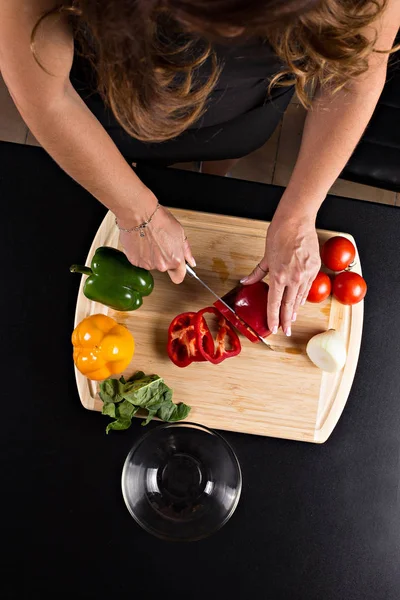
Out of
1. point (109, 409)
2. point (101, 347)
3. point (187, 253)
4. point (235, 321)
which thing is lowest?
point (109, 409)

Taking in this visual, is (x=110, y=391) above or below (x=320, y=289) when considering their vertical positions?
below

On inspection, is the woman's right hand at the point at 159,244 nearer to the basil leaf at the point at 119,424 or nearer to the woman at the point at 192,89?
the woman at the point at 192,89

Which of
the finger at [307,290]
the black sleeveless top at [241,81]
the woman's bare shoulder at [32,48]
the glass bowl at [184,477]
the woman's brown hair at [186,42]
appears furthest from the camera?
the finger at [307,290]

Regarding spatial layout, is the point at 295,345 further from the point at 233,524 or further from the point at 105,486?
the point at 105,486

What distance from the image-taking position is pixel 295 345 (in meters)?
1.21

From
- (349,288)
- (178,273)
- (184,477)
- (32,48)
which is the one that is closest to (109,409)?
(184,477)

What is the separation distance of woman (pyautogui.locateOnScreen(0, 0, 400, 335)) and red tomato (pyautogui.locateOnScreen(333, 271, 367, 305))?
0.23ft

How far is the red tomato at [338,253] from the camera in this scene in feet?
3.89

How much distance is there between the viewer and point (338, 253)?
3.89 ft

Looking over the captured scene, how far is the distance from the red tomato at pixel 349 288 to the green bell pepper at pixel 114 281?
0.40m

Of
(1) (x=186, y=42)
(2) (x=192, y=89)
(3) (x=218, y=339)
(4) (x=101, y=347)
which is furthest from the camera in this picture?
(3) (x=218, y=339)

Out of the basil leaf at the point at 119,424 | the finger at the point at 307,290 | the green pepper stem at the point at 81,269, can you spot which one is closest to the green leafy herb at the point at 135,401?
the basil leaf at the point at 119,424

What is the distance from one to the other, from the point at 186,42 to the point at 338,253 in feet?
1.92

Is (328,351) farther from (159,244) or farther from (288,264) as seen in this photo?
(159,244)
